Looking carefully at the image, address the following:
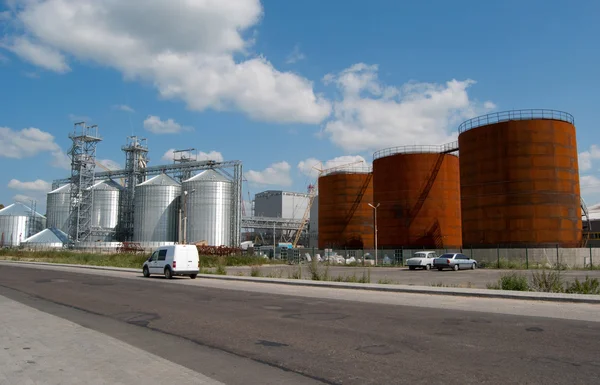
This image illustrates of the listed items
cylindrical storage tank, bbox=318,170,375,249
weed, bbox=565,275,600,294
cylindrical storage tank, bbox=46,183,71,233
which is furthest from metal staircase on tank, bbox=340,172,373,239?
cylindrical storage tank, bbox=46,183,71,233

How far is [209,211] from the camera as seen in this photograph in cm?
8000

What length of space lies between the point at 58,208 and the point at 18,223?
15.9 meters

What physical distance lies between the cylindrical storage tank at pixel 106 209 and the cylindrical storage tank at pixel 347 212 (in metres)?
41.7

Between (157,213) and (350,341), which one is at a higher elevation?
(157,213)

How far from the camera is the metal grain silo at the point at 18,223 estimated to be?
110 m

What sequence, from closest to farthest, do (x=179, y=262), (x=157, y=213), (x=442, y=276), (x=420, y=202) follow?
(x=179, y=262) → (x=442, y=276) → (x=420, y=202) → (x=157, y=213)

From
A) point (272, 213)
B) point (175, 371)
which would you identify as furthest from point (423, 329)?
point (272, 213)

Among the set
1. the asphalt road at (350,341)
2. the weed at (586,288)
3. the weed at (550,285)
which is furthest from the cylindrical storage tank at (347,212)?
the asphalt road at (350,341)

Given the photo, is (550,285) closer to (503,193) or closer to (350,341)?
(350,341)

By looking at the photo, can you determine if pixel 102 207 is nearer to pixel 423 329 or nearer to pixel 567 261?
pixel 567 261

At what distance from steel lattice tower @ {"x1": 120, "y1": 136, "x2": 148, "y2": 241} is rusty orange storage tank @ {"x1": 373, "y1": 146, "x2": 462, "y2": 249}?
52307mm

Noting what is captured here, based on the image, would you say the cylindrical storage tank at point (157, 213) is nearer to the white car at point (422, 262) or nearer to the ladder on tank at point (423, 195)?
the ladder on tank at point (423, 195)

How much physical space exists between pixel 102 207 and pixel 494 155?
240 feet

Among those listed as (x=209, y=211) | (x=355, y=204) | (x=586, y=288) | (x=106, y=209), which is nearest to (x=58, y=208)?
(x=106, y=209)
